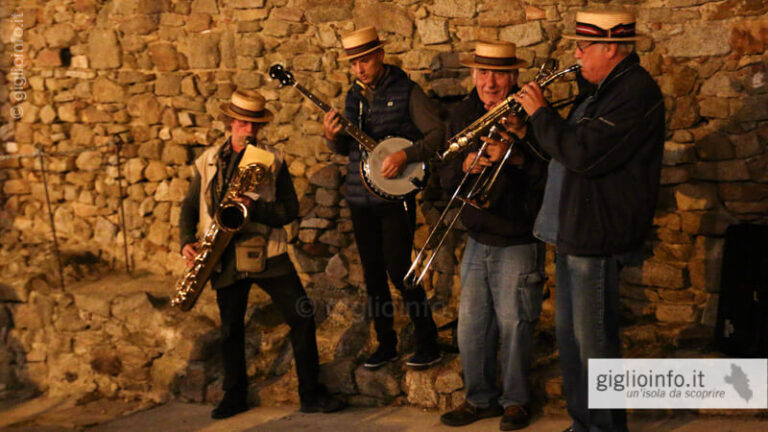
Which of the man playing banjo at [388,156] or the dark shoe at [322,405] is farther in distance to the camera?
the dark shoe at [322,405]

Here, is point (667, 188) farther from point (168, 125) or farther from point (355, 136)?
point (168, 125)

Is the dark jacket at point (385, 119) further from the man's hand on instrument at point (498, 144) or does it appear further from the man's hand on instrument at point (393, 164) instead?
the man's hand on instrument at point (498, 144)

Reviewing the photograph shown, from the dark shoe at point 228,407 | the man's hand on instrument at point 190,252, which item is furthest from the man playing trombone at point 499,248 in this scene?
the man's hand on instrument at point 190,252

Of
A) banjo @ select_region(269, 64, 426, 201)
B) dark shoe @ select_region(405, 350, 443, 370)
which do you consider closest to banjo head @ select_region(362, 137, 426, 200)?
banjo @ select_region(269, 64, 426, 201)

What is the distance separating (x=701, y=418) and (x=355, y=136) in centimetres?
225

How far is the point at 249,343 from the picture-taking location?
5.55 meters

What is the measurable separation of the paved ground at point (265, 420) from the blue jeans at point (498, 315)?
0.20 m

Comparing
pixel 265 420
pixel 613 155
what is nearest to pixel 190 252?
pixel 265 420

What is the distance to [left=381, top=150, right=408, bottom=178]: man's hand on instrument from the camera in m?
4.59

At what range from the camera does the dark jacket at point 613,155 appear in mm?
3518

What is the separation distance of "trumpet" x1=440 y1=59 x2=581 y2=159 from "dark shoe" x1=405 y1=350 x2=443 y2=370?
3.96 ft

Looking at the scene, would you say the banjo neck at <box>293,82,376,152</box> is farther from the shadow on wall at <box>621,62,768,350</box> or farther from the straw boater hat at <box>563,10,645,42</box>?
the shadow on wall at <box>621,62,768,350</box>

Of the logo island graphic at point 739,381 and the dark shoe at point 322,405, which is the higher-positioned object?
the logo island graphic at point 739,381

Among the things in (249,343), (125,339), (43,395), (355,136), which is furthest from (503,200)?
(43,395)
